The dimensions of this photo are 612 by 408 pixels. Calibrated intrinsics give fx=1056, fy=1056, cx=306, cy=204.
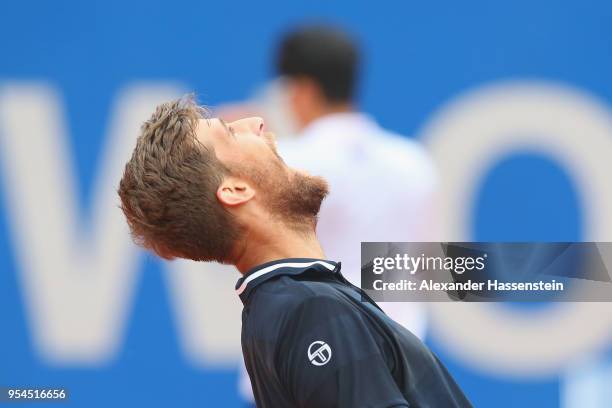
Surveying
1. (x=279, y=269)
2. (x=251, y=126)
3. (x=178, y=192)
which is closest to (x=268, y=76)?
(x=251, y=126)

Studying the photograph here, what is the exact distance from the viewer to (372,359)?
1.40 metres

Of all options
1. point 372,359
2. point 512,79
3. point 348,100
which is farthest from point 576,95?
point 372,359

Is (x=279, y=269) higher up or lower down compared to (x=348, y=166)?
lower down

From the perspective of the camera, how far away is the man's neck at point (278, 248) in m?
1.62

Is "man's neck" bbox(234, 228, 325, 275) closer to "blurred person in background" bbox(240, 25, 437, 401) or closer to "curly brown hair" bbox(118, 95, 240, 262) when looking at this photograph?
"curly brown hair" bbox(118, 95, 240, 262)

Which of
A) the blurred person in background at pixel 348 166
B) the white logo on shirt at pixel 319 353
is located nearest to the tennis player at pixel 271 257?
the white logo on shirt at pixel 319 353

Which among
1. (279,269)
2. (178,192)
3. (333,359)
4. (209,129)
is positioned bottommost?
(333,359)

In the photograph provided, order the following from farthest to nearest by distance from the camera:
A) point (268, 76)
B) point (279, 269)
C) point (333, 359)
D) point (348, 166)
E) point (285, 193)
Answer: point (268, 76), point (348, 166), point (285, 193), point (279, 269), point (333, 359)

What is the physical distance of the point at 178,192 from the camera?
162cm

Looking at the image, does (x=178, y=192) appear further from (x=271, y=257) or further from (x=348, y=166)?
(x=348, y=166)

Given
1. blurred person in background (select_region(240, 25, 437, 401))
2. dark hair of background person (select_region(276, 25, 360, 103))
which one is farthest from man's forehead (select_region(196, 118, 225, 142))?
dark hair of background person (select_region(276, 25, 360, 103))

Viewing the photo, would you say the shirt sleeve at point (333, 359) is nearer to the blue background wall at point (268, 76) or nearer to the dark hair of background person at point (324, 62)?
the dark hair of background person at point (324, 62)

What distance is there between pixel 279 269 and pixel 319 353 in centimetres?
18

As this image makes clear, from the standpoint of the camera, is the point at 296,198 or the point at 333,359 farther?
the point at 296,198
